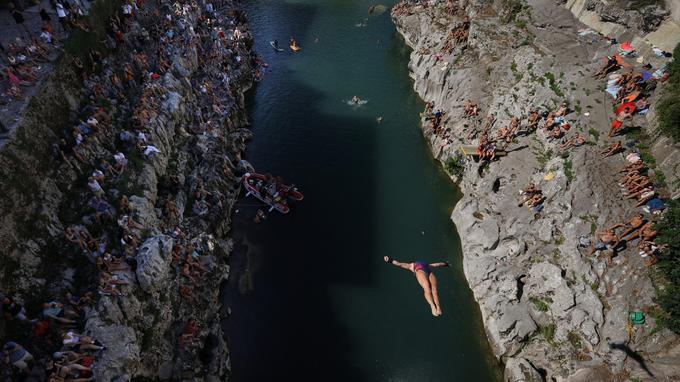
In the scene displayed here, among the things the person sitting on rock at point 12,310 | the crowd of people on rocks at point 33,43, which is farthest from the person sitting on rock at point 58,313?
the crowd of people on rocks at point 33,43

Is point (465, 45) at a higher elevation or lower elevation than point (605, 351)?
higher

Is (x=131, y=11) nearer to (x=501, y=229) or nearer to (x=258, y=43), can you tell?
(x=258, y=43)

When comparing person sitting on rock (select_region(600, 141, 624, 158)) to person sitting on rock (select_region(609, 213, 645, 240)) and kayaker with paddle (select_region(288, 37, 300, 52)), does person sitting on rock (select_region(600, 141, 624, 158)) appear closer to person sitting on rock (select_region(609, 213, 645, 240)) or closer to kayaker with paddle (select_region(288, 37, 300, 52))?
person sitting on rock (select_region(609, 213, 645, 240))

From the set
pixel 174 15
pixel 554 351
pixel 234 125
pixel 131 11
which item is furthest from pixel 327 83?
pixel 554 351

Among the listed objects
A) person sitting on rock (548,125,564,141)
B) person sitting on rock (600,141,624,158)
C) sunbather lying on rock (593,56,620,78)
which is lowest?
person sitting on rock (600,141,624,158)

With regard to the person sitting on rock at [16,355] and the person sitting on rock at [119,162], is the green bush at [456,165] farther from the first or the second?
the person sitting on rock at [16,355]

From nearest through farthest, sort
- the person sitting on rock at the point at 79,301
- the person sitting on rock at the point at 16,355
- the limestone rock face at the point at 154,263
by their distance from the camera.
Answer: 1. the person sitting on rock at the point at 16,355
2. the person sitting on rock at the point at 79,301
3. the limestone rock face at the point at 154,263

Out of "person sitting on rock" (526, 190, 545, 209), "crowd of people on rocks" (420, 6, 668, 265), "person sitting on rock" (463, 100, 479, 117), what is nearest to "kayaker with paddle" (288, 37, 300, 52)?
"crowd of people on rocks" (420, 6, 668, 265)
